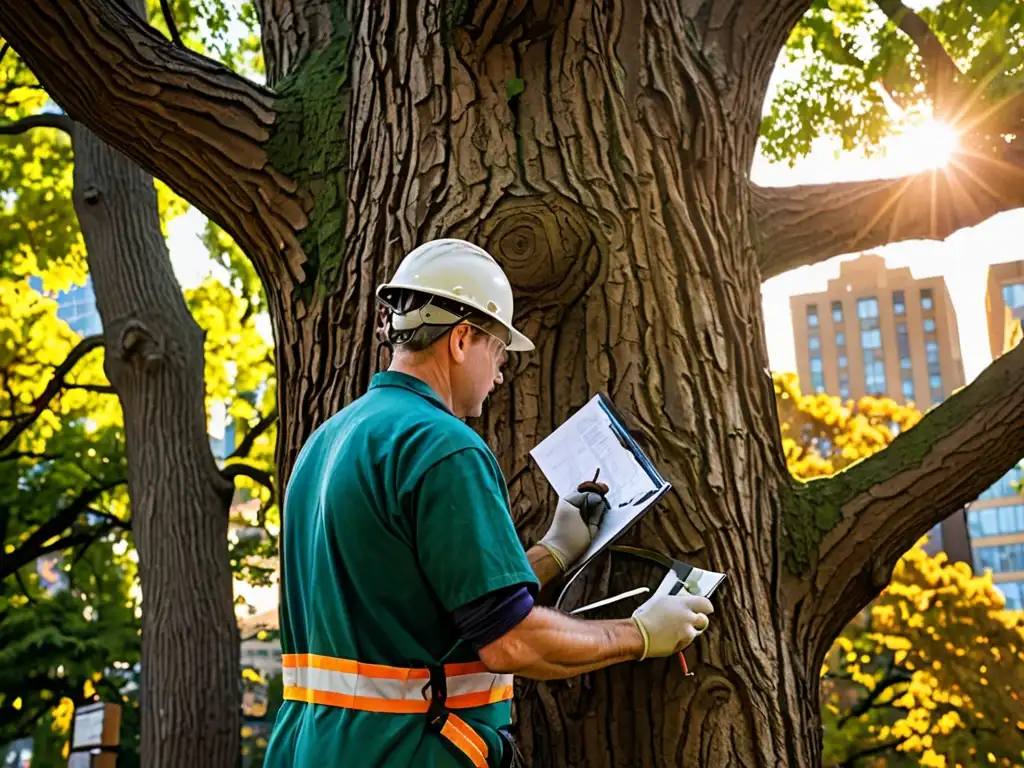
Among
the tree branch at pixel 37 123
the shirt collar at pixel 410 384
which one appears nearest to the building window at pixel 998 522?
the tree branch at pixel 37 123

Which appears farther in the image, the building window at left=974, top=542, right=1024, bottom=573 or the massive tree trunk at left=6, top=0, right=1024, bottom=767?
the building window at left=974, top=542, right=1024, bottom=573

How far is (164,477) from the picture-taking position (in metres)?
8.71

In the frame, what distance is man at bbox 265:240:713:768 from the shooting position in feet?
7.18

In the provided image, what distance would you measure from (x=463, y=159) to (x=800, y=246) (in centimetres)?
168

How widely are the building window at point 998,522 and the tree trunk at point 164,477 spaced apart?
82050 mm

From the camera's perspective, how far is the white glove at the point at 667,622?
8.66 feet

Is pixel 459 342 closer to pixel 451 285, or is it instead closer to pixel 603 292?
pixel 451 285

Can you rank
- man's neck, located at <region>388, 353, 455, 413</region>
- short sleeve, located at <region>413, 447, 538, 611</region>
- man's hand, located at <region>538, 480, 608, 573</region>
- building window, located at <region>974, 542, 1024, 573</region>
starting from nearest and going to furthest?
1. short sleeve, located at <region>413, 447, 538, 611</region>
2. man's neck, located at <region>388, 353, 455, 413</region>
3. man's hand, located at <region>538, 480, 608, 573</region>
4. building window, located at <region>974, 542, 1024, 573</region>

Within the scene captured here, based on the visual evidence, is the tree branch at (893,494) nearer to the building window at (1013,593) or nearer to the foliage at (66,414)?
the foliage at (66,414)

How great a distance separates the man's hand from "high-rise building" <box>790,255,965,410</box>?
312 feet

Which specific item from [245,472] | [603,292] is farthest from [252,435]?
[603,292]

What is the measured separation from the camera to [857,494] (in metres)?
3.59

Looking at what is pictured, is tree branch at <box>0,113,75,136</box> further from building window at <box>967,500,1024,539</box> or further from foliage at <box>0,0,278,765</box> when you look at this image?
building window at <box>967,500,1024,539</box>

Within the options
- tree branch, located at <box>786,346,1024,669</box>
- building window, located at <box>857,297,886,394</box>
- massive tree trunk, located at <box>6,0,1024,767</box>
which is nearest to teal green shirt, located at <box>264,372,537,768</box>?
massive tree trunk, located at <box>6,0,1024,767</box>
